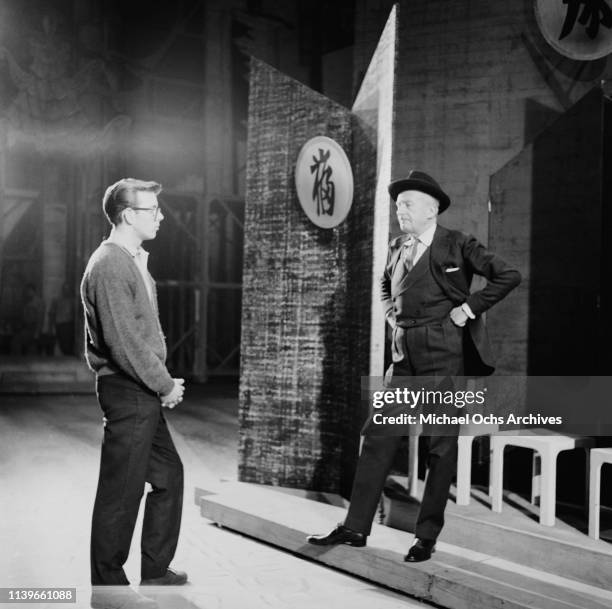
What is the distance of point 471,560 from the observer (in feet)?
12.2

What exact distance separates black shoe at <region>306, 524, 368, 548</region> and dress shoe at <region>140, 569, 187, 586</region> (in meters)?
0.71

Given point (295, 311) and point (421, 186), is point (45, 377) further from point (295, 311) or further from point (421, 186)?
point (421, 186)

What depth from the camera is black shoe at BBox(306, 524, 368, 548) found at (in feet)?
12.5

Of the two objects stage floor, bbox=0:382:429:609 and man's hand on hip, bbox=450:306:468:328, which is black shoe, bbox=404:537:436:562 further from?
man's hand on hip, bbox=450:306:468:328

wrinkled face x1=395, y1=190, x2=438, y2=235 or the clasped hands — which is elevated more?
wrinkled face x1=395, y1=190, x2=438, y2=235

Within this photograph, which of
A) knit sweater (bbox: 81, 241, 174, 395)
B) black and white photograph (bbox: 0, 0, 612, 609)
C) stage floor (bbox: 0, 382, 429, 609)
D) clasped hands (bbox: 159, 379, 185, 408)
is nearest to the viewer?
knit sweater (bbox: 81, 241, 174, 395)

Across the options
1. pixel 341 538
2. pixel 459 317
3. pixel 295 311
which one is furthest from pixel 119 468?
pixel 295 311

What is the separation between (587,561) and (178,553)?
196cm

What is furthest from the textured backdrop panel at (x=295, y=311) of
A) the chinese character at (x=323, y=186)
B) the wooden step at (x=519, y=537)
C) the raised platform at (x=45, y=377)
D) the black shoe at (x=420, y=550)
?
the raised platform at (x=45, y=377)

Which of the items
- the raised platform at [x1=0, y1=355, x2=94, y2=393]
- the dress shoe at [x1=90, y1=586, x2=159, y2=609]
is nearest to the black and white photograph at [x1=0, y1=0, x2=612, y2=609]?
the dress shoe at [x1=90, y1=586, x2=159, y2=609]

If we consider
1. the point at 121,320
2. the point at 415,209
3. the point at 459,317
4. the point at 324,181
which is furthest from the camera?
the point at 324,181

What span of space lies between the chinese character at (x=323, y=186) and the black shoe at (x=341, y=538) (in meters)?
2.02

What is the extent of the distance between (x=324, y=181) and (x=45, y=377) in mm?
7376

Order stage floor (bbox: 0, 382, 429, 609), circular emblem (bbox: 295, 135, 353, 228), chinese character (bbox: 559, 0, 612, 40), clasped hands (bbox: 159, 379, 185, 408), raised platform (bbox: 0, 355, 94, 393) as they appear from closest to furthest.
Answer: clasped hands (bbox: 159, 379, 185, 408) < stage floor (bbox: 0, 382, 429, 609) < circular emblem (bbox: 295, 135, 353, 228) < chinese character (bbox: 559, 0, 612, 40) < raised platform (bbox: 0, 355, 94, 393)
